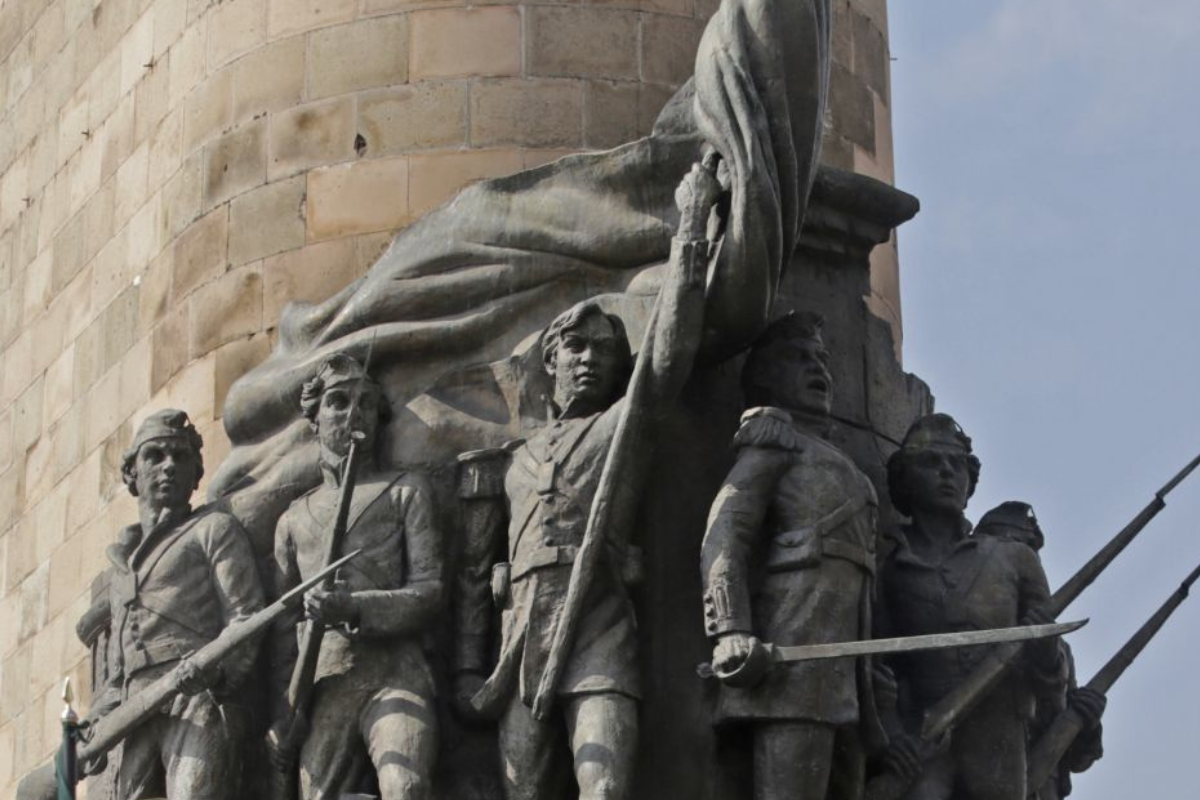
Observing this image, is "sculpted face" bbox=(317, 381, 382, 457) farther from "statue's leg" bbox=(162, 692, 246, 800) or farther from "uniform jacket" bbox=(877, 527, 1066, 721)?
"uniform jacket" bbox=(877, 527, 1066, 721)

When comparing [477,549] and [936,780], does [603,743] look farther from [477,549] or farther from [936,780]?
[936,780]

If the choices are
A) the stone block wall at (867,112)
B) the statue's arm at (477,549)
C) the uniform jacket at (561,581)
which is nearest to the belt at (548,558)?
the uniform jacket at (561,581)

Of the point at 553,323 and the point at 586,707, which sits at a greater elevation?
the point at 553,323

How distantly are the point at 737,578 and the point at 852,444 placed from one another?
4.85 feet

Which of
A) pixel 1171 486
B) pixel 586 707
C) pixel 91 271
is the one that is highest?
pixel 91 271

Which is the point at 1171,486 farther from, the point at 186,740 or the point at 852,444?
the point at 186,740

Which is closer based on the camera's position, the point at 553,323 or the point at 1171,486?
the point at 553,323

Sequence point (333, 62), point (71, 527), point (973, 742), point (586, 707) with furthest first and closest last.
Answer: point (71, 527) < point (333, 62) < point (973, 742) < point (586, 707)

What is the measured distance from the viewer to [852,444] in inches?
647

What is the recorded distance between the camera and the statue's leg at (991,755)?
15906 mm

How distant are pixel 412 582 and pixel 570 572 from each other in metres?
0.63

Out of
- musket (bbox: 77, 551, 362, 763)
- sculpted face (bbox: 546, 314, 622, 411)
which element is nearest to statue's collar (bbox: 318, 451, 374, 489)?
musket (bbox: 77, 551, 362, 763)

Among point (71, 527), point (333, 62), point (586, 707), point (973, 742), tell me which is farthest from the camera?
point (71, 527)

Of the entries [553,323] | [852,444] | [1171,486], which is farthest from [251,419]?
[1171,486]
